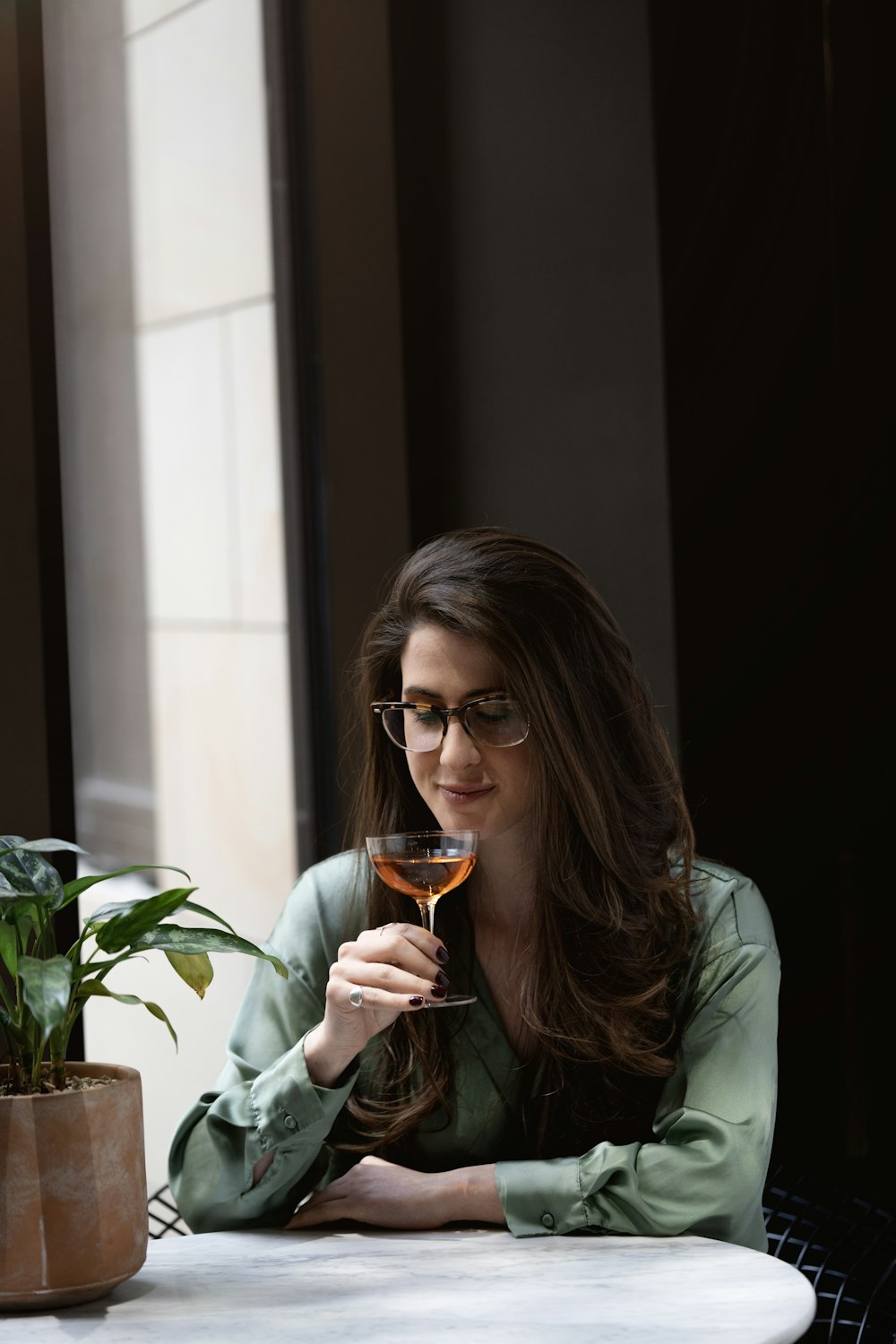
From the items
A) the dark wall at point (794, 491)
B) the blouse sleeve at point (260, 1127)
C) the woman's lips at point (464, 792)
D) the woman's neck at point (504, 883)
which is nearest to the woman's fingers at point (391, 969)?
the blouse sleeve at point (260, 1127)

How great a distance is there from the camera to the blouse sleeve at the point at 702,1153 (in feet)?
5.87

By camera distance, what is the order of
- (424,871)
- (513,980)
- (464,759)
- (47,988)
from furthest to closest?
(513,980) → (464,759) → (424,871) → (47,988)

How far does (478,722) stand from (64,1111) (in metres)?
0.74

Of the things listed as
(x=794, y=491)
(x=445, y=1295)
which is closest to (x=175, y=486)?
(x=794, y=491)

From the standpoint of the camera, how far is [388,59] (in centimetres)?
298

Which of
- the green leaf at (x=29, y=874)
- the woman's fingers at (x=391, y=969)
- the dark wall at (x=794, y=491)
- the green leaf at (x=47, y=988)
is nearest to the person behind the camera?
the green leaf at (x=47, y=988)

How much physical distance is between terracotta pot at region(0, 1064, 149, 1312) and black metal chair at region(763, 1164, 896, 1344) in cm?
100

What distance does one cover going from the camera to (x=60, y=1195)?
4.91ft

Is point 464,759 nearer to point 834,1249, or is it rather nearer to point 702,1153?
point 702,1153

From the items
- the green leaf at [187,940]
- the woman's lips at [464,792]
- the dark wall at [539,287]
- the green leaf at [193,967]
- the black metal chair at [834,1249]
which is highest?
the dark wall at [539,287]

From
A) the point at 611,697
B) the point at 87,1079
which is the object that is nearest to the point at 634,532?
the point at 611,697

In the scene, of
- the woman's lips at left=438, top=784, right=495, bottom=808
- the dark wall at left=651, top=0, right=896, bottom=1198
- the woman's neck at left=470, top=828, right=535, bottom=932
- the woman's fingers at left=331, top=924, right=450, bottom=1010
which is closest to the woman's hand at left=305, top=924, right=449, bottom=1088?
the woman's fingers at left=331, top=924, right=450, bottom=1010

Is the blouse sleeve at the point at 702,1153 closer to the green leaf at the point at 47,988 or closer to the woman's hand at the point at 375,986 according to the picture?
the woman's hand at the point at 375,986

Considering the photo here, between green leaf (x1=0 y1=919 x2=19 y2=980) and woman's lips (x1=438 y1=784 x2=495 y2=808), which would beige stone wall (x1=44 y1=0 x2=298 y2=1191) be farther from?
green leaf (x1=0 y1=919 x2=19 y2=980)
